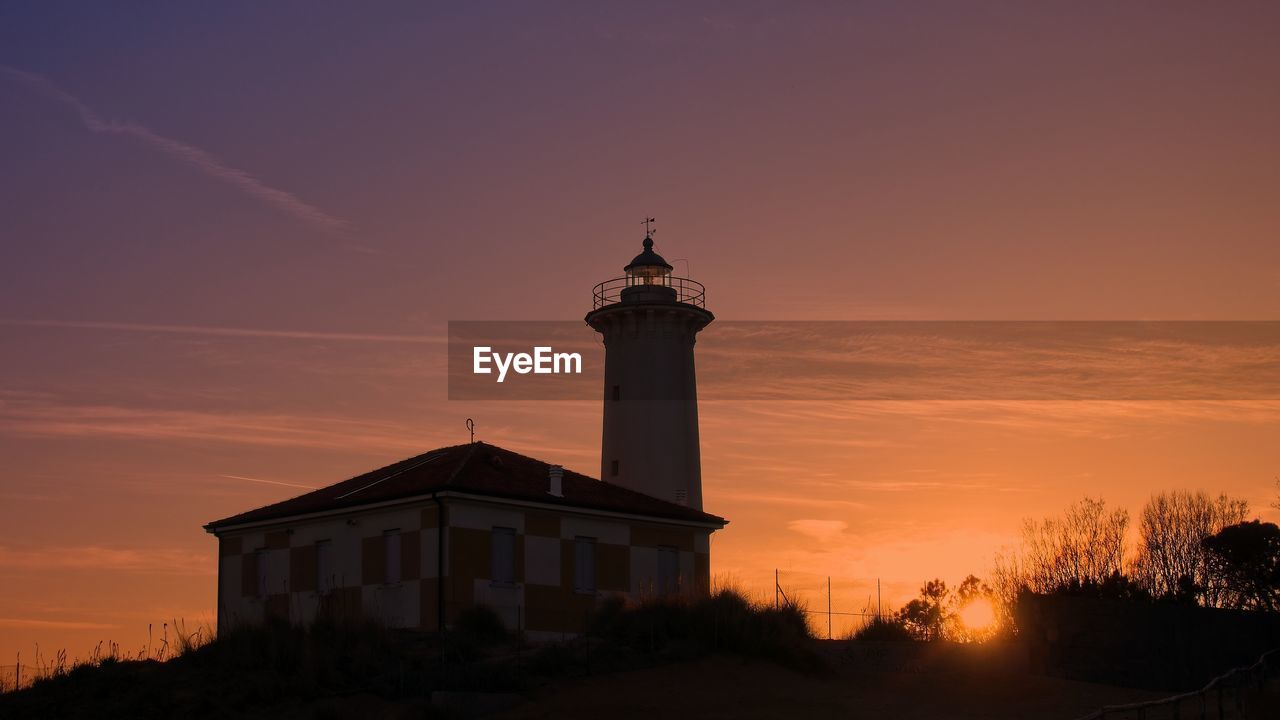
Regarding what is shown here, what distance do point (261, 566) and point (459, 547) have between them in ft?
24.1

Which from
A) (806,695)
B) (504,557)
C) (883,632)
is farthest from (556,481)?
(806,695)

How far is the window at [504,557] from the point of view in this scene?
33469 millimetres

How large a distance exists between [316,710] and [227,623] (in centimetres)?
1230

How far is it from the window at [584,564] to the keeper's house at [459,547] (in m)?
0.03

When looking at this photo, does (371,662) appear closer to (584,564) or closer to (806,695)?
(806,695)

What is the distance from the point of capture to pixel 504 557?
3378 centimetres

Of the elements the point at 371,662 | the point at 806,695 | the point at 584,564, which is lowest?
the point at 806,695

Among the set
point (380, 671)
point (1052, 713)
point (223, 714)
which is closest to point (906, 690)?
point (1052, 713)

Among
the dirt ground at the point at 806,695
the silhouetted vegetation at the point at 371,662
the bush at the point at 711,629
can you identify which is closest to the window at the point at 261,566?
the silhouetted vegetation at the point at 371,662

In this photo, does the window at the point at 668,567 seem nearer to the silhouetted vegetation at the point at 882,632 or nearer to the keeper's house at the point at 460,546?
the keeper's house at the point at 460,546

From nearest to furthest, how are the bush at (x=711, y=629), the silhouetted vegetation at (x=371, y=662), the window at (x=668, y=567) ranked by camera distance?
the silhouetted vegetation at (x=371, y=662), the bush at (x=711, y=629), the window at (x=668, y=567)

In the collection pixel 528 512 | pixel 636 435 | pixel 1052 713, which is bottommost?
pixel 1052 713

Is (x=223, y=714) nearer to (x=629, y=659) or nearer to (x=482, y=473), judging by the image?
(x=629, y=659)

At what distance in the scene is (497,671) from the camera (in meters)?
25.6
